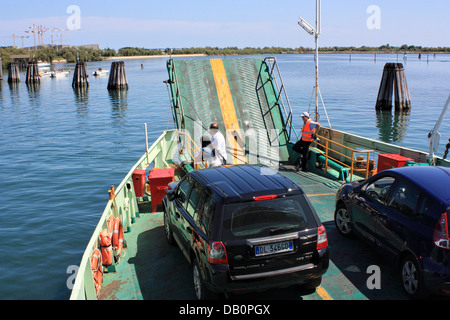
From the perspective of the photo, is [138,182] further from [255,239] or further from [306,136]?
[306,136]

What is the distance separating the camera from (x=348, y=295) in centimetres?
578

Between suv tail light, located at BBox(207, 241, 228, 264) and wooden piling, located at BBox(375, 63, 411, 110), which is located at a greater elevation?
wooden piling, located at BBox(375, 63, 411, 110)

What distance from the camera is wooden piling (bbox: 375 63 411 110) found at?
38.5 m

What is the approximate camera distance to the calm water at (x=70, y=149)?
11164mm

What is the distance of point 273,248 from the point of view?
197 inches

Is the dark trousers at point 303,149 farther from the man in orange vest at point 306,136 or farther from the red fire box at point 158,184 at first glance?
the red fire box at point 158,184

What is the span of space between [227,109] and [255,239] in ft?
34.7

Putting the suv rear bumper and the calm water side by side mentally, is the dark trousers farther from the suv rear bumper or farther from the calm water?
the suv rear bumper

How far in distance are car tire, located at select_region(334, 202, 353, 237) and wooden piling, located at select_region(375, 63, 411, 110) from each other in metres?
34.1

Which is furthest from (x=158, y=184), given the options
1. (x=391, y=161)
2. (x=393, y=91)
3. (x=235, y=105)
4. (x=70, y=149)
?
(x=393, y=91)

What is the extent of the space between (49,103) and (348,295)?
157 ft

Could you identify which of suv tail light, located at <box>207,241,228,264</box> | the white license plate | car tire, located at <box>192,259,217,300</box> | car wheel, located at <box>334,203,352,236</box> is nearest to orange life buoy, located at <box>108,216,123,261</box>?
car tire, located at <box>192,259,217,300</box>

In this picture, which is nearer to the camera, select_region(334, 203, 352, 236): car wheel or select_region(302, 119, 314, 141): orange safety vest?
select_region(334, 203, 352, 236): car wheel

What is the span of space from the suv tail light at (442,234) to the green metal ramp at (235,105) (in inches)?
329
